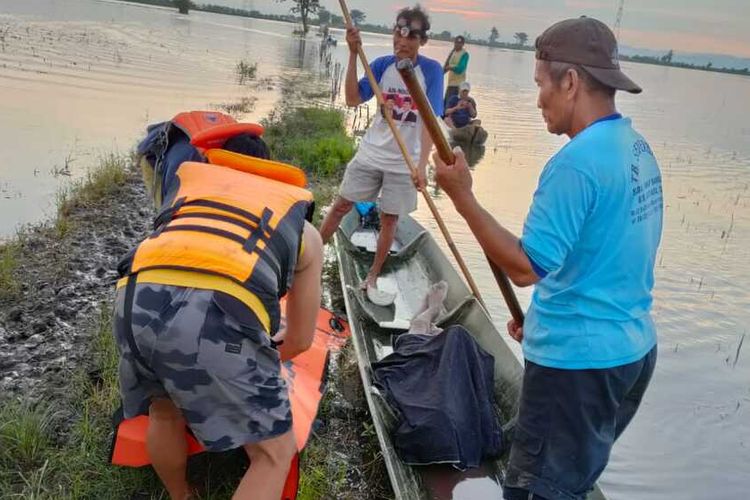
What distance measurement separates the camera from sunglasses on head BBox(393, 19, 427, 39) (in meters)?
4.66

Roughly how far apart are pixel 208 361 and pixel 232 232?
42 centimetres

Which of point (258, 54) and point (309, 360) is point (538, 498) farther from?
point (258, 54)

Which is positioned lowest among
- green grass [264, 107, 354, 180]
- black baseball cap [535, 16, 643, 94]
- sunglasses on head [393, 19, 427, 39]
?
green grass [264, 107, 354, 180]

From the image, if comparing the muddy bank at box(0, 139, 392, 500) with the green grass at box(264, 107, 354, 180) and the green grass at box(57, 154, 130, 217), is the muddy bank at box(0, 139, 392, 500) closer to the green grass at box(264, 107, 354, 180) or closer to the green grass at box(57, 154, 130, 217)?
the green grass at box(57, 154, 130, 217)

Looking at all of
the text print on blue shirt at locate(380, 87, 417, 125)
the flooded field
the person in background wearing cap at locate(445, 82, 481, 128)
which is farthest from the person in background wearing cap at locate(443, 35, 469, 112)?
the text print on blue shirt at locate(380, 87, 417, 125)

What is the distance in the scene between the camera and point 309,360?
353 cm

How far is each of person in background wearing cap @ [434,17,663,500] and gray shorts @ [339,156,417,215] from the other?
3.08 m

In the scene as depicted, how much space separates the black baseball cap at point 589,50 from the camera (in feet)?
6.09

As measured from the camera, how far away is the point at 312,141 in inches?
426

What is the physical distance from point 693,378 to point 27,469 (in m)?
4.91

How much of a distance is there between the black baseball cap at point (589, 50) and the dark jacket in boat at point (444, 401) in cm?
191

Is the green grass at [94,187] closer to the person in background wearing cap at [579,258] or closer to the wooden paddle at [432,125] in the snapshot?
the wooden paddle at [432,125]

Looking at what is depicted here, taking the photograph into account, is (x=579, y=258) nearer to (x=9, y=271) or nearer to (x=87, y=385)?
(x=87, y=385)

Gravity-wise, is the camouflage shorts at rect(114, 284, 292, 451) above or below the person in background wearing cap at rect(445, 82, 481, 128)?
below
